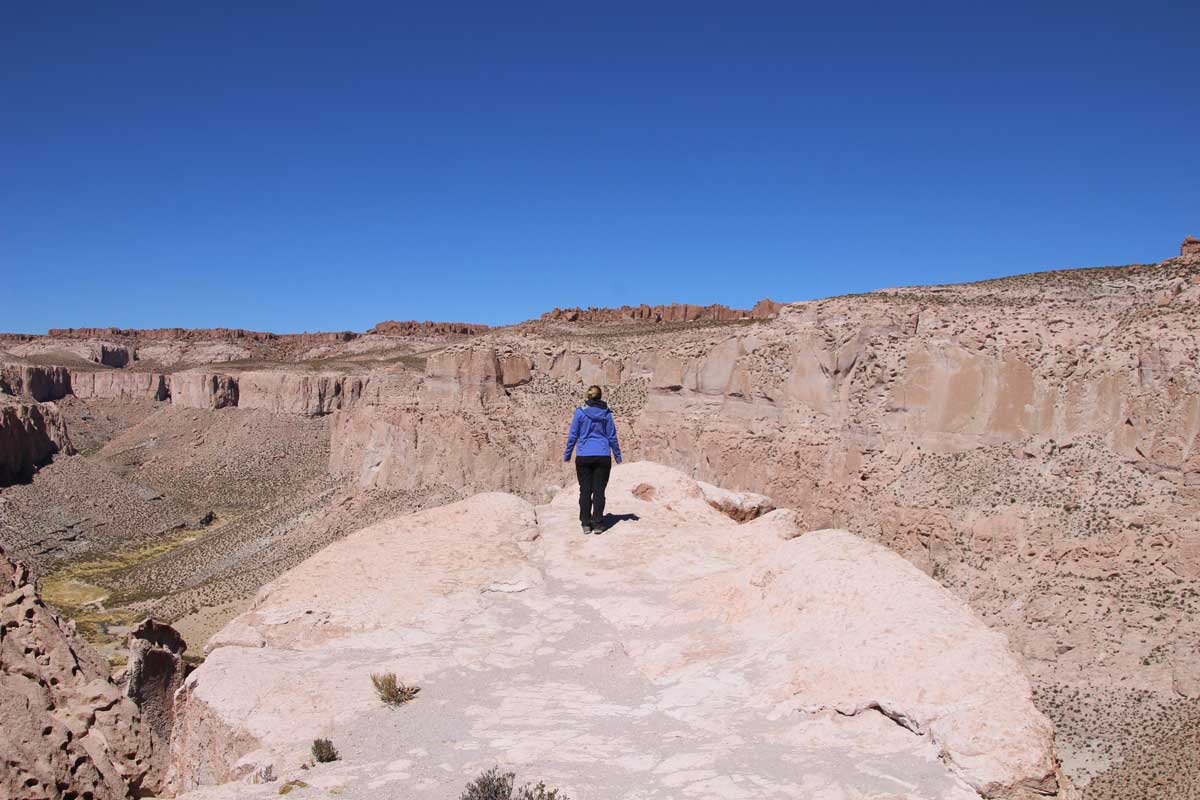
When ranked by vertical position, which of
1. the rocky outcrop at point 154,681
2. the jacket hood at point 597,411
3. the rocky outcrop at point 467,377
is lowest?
the rocky outcrop at point 154,681

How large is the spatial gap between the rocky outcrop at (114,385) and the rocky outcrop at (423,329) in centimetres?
3308

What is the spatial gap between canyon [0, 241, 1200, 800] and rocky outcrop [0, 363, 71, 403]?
25108 mm

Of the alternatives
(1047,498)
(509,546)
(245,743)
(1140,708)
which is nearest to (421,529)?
(509,546)

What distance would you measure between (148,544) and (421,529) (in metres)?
45.1

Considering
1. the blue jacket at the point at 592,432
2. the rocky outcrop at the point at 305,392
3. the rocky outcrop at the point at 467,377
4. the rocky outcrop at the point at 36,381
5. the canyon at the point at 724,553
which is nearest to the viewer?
the canyon at the point at 724,553

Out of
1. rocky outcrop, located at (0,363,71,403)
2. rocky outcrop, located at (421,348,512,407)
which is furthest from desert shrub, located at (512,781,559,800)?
rocky outcrop, located at (0,363,71,403)

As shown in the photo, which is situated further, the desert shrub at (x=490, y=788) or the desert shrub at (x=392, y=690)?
the desert shrub at (x=392, y=690)

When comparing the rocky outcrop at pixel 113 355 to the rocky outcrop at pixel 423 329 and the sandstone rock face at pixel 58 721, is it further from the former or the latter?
the sandstone rock face at pixel 58 721

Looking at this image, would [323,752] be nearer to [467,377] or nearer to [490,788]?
[490,788]

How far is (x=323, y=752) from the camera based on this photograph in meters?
5.24

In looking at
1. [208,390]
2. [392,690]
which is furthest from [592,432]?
[208,390]

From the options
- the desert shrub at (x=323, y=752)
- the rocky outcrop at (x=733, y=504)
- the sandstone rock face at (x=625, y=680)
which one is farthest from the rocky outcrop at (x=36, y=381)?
the desert shrub at (x=323, y=752)

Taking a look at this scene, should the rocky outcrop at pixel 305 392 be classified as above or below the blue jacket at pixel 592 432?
above

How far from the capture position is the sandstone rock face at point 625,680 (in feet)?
15.9
